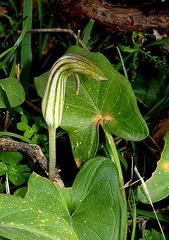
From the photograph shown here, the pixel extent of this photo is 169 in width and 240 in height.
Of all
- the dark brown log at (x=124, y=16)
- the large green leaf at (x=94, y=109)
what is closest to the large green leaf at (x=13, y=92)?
the large green leaf at (x=94, y=109)

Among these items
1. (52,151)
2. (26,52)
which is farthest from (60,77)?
(26,52)

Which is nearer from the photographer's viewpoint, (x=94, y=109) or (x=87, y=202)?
(x=87, y=202)

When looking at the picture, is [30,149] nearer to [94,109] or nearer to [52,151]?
[52,151]

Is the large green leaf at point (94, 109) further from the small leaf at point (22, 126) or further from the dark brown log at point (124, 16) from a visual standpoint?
the dark brown log at point (124, 16)

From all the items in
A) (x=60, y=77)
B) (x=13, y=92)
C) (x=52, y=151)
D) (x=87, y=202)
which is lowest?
(x=87, y=202)

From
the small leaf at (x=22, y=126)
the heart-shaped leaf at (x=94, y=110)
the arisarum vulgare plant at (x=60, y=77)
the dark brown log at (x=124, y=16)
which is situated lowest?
the small leaf at (x=22, y=126)

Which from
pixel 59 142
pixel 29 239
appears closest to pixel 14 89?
pixel 59 142
